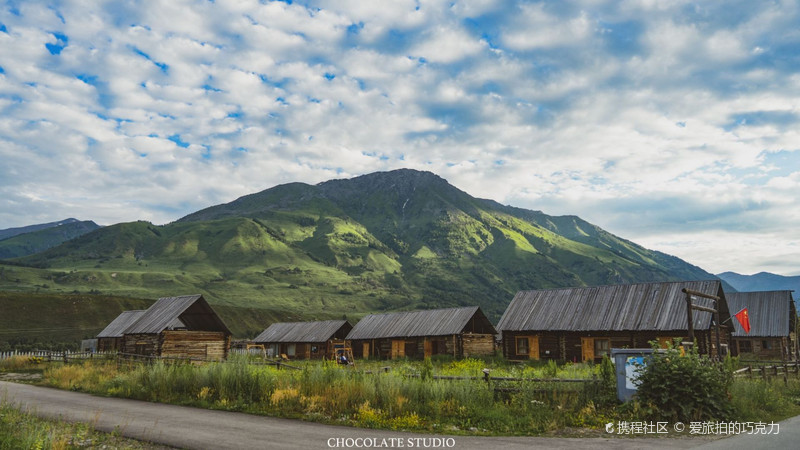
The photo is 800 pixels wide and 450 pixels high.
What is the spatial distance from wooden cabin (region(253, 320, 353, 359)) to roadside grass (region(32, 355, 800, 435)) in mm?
36636

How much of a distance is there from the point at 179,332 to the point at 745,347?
49.7 meters

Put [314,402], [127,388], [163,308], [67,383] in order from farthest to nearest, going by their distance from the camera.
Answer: [163,308] → [67,383] → [127,388] → [314,402]

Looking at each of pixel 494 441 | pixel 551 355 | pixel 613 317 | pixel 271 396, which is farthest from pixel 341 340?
pixel 494 441

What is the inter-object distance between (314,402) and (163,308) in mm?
32947

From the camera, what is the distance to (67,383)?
23.7 m

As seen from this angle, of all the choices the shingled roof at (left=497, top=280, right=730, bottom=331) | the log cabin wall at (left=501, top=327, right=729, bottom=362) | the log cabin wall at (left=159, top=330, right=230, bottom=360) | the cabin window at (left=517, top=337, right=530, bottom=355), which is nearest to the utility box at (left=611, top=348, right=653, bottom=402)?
the log cabin wall at (left=501, top=327, right=729, bottom=362)

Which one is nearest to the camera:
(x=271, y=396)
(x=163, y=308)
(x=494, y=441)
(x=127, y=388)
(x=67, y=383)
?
(x=494, y=441)

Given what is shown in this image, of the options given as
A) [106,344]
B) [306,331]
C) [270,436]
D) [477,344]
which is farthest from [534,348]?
[106,344]

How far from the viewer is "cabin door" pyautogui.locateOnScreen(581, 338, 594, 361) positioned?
36406 millimetres

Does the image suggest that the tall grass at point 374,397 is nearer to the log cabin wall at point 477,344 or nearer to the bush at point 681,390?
the bush at point 681,390

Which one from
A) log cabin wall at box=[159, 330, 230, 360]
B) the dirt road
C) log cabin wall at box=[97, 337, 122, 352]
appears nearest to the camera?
the dirt road

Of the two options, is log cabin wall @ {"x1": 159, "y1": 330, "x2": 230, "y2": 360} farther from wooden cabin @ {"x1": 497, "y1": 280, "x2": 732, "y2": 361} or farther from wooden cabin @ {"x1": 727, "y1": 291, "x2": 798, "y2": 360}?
wooden cabin @ {"x1": 727, "y1": 291, "x2": 798, "y2": 360}

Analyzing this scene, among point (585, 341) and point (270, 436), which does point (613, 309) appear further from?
point (270, 436)

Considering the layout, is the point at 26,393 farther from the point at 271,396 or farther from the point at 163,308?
the point at 163,308
